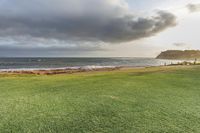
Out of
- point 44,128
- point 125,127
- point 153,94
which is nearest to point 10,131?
point 44,128

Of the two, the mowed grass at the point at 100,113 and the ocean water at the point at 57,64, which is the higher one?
the mowed grass at the point at 100,113

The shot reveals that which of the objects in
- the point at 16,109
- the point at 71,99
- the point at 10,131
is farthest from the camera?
the point at 71,99

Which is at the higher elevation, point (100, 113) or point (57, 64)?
point (100, 113)

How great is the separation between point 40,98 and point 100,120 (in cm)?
406

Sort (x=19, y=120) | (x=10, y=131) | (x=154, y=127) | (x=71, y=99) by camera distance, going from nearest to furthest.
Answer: (x=10, y=131) → (x=154, y=127) → (x=19, y=120) → (x=71, y=99)

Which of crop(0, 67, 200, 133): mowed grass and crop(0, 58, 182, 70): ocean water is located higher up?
crop(0, 67, 200, 133): mowed grass

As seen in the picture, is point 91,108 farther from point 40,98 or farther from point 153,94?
point 153,94

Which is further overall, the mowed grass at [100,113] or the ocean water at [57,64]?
the ocean water at [57,64]

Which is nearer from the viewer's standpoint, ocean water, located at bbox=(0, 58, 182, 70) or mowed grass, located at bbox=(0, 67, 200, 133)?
mowed grass, located at bbox=(0, 67, 200, 133)

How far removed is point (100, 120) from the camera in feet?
24.0

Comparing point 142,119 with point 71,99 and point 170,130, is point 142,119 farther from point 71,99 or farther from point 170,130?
point 71,99

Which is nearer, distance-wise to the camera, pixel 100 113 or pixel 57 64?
pixel 100 113

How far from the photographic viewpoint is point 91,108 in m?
8.71

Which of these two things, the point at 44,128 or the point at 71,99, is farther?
the point at 71,99
